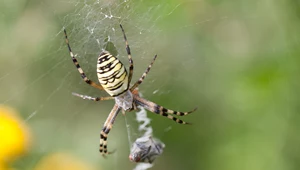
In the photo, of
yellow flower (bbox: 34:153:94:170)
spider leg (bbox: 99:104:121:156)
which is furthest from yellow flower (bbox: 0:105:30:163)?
spider leg (bbox: 99:104:121:156)

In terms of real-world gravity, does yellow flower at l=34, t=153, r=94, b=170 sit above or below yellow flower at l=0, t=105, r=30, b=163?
below

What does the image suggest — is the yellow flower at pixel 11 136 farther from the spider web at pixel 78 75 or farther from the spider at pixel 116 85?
the spider at pixel 116 85

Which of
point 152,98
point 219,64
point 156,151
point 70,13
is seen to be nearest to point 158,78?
point 152,98

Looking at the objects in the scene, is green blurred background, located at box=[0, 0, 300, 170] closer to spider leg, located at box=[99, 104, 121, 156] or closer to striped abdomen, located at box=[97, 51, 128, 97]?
spider leg, located at box=[99, 104, 121, 156]

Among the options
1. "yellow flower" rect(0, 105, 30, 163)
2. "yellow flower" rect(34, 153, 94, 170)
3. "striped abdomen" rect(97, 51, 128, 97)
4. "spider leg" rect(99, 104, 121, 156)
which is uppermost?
"striped abdomen" rect(97, 51, 128, 97)

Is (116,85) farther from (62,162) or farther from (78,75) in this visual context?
(62,162)
